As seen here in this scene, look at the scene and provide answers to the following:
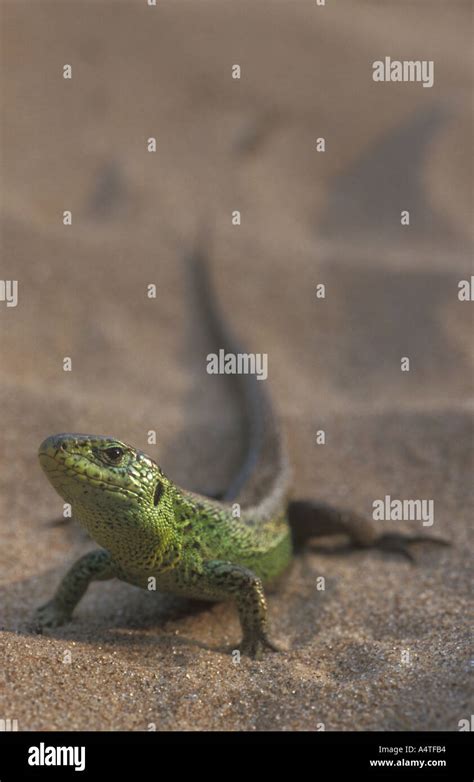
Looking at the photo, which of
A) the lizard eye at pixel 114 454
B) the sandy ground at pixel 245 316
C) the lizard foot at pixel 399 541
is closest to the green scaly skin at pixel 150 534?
the lizard eye at pixel 114 454

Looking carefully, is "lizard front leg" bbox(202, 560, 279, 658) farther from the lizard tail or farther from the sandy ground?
the lizard tail

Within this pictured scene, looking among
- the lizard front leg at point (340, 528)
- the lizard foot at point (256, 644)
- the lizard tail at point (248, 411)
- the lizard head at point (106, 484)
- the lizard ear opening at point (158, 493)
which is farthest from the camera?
the lizard tail at point (248, 411)

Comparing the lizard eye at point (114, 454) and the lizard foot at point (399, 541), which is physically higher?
the lizard eye at point (114, 454)

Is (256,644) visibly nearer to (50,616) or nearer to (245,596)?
(245,596)

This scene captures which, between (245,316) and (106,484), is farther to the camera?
(245,316)

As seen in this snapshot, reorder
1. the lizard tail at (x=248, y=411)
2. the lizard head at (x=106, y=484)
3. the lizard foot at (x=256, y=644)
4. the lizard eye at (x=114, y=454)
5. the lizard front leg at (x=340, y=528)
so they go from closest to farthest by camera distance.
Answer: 1. the lizard head at (x=106, y=484)
2. the lizard eye at (x=114, y=454)
3. the lizard foot at (x=256, y=644)
4. the lizard front leg at (x=340, y=528)
5. the lizard tail at (x=248, y=411)

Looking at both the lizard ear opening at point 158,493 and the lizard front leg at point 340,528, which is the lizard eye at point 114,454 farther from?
the lizard front leg at point 340,528

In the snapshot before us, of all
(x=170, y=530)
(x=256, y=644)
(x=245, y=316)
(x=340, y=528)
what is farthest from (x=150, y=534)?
(x=245, y=316)
